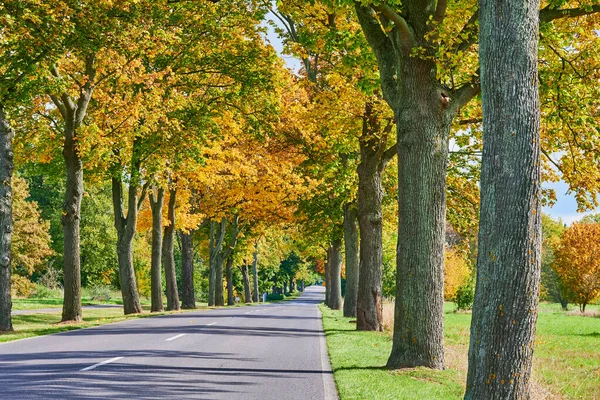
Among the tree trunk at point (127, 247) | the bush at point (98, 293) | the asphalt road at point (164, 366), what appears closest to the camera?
the asphalt road at point (164, 366)

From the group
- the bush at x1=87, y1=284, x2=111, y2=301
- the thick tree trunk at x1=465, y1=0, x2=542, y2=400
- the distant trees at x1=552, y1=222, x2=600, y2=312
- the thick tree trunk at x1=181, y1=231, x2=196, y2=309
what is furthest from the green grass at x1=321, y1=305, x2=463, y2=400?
the bush at x1=87, y1=284, x2=111, y2=301

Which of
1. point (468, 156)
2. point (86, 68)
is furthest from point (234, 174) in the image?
point (468, 156)

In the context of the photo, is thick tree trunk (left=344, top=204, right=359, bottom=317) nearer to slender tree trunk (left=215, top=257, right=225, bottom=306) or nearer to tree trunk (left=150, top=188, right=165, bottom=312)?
tree trunk (left=150, top=188, right=165, bottom=312)

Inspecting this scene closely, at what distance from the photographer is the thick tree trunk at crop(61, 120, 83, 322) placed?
856 inches

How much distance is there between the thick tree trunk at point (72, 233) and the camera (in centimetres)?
2173

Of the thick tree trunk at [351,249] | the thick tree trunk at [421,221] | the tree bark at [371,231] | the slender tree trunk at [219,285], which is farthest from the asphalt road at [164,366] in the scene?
the slender tree trunk at [219,285]

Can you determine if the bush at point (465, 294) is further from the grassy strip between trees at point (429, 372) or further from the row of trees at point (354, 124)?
the grassy strip between trees at point (429, 372)

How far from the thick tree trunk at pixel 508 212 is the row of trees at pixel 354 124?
0.02 metres

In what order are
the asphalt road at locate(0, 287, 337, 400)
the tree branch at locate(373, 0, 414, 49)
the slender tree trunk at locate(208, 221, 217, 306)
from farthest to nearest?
the slender tree trunk at locate(208, 221, 217, 306) < the tree branch at locate(373, 0, 414, 49) < the asphalt road at locate(0, 287, 337, 400)

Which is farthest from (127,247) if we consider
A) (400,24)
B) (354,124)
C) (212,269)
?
(400,24)

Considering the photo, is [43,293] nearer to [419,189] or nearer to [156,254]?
[156,254]

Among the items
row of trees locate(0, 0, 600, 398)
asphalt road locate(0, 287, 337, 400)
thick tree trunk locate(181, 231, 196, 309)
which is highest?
row of trees locate(0, 0, 600, 398)

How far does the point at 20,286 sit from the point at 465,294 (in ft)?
106

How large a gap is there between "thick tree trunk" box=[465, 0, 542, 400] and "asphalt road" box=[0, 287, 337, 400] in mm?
3144
